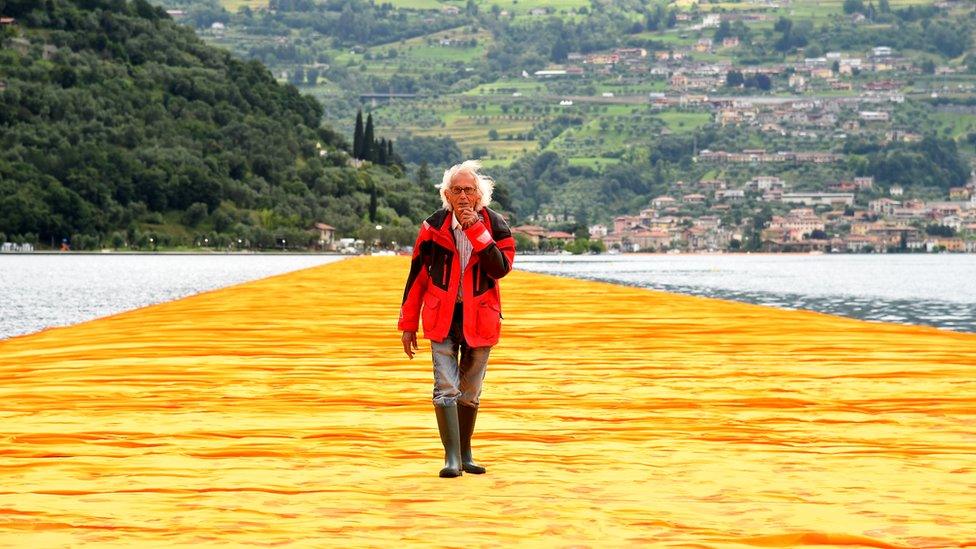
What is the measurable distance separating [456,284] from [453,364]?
0.38m

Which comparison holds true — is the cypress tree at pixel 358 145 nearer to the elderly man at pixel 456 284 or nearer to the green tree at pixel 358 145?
the green tree at pixel 358 145

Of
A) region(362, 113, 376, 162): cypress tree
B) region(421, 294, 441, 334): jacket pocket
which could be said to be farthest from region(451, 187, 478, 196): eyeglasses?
region(362, 113, 376, 162): cypress tree

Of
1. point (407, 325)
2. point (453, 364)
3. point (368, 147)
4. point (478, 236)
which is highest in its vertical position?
point (368, 147)

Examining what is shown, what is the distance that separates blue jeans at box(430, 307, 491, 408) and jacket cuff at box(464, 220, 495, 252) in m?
0.34

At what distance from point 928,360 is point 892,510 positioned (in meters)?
8.08

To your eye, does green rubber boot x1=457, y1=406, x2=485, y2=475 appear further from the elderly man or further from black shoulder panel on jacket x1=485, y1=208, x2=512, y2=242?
black shoulder panel on jacket x1=485, y1=208, x2=512, y2=242

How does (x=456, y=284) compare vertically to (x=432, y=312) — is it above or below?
above

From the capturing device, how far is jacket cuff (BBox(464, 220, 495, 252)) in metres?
7.05

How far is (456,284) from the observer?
7.20m

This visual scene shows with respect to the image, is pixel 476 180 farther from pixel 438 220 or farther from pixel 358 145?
pixel 358 145

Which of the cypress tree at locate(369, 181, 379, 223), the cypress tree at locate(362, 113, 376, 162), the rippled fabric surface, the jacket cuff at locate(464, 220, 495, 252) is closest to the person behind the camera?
the rippled fabric surface

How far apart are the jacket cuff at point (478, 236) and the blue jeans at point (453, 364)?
1.11 feet

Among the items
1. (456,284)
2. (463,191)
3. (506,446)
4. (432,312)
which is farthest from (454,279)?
(506,446)

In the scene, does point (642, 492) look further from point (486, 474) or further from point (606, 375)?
point (606, 375)
